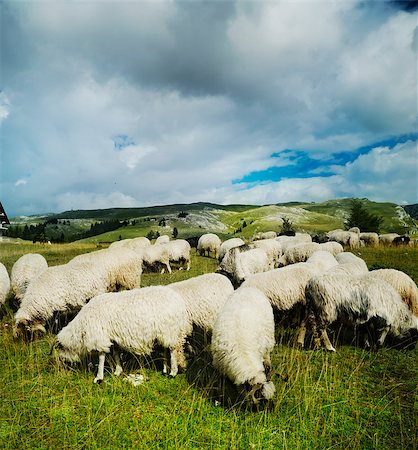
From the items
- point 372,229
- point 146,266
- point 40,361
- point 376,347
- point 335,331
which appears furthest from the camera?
point 372,229

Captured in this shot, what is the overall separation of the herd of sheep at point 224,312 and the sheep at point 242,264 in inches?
142

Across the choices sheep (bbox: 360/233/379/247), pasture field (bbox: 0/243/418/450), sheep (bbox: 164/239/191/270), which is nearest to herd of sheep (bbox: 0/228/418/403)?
pasture field (bbox: 0/243/418/450)

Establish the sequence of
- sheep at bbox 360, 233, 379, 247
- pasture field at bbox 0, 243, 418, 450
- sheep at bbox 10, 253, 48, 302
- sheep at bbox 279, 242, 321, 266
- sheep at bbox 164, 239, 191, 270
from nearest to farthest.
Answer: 1. pasture field at bbox 0, 243, 418, 450
2. sheep at bbox 10, 253, 48, 302
3. sheep at bbox 279, 242, 321, 266
4. sheep at bbox 164, 239, 191, 270
5. sheep at bbox 360, 233, 379, 247

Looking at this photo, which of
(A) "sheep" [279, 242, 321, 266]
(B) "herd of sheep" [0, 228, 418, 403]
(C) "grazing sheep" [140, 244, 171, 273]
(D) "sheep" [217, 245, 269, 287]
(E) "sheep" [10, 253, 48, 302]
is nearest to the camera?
(B) "herd of sheep" [0, 228, 418, 403]

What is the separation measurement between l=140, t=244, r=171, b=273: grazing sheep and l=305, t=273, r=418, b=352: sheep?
14531 mm

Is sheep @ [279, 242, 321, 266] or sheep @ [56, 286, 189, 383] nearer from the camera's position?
sheep @ [56, 286, 189, 383]

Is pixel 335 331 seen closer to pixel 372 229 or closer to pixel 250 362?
pixel 250 362

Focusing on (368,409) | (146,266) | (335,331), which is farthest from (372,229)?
(368,409)

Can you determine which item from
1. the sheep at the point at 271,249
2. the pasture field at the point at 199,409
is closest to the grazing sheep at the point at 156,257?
the sheep at the point at 271,249

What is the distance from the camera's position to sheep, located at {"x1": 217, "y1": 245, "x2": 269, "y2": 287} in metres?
14.8

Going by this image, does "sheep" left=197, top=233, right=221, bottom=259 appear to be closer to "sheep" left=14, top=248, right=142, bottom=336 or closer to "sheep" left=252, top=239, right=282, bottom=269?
"sheep" left=252, top=239, right=282, bottom=269

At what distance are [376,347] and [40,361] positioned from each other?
8.66 meters

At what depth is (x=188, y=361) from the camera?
7652mm

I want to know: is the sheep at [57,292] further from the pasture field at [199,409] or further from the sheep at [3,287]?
the sheep at [3,287]
